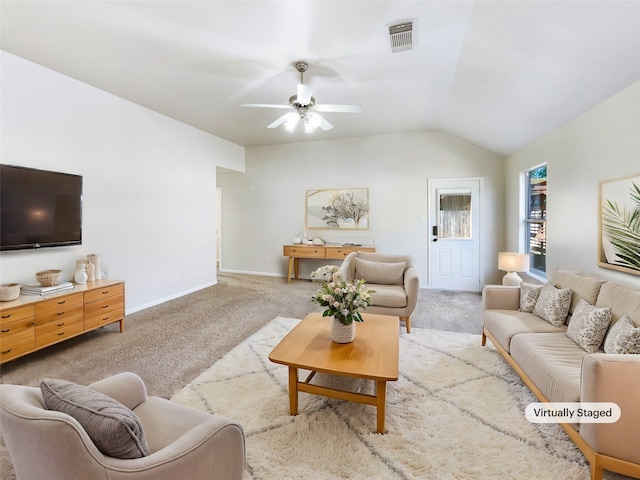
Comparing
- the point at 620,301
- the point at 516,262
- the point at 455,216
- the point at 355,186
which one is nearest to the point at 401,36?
the point at 620,301

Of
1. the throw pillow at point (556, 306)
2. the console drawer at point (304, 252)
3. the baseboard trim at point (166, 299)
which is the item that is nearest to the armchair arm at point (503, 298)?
the throw pillow at point (556, 306)

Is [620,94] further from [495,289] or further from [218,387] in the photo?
[218,387]

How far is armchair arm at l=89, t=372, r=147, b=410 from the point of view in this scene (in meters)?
1.33

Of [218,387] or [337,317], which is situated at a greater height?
[337,317]

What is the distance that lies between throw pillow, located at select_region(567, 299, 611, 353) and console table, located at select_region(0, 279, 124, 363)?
164 inches

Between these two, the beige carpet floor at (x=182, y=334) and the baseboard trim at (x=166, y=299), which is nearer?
the beige carpet floor at (x=182, y=334)

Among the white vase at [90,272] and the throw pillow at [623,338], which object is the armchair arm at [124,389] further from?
the throw pillow at [623,338]

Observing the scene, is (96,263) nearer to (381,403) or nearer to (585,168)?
(381,403)

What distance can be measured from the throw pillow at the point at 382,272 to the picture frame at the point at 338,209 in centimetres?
197

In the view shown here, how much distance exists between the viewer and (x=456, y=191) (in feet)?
17.0

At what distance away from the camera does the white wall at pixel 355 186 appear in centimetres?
511

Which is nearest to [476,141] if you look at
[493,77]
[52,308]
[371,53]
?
[493,77]

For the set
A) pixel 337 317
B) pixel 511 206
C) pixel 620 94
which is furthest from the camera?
pixel 511 206

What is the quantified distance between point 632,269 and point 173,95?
4.86m
